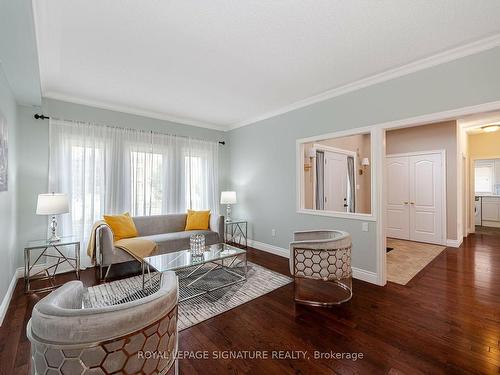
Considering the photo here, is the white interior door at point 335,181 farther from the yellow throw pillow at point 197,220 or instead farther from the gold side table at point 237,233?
the yellow throw pillow at point 197,220

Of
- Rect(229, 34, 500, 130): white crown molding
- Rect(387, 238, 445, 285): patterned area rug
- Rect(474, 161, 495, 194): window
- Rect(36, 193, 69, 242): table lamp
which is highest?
Rect(229, 34, 500, 130): white crown molding

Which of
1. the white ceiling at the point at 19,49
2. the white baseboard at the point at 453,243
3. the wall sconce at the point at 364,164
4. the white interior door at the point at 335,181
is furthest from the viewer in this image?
the wall sconce at the point at 364,164

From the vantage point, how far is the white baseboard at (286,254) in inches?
125

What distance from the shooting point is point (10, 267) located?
9.46 feet

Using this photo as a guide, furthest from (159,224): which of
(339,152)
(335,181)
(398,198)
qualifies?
(398,198)

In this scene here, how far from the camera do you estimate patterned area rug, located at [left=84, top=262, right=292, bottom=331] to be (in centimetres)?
246

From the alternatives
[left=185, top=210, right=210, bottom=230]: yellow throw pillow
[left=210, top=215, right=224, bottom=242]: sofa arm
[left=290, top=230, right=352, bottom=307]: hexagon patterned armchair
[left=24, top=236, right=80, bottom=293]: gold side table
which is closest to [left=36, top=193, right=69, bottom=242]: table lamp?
[left=24, top=236, right=80, bottom=293]: gold side table

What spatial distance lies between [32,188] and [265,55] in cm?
376

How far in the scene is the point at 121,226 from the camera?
3.75m

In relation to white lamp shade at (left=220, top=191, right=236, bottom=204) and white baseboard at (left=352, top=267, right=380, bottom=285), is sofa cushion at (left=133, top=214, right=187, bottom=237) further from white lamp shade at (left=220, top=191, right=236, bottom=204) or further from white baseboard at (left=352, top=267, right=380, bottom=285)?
white baseboard at (left=352, top=267, right=380, bottom=285)

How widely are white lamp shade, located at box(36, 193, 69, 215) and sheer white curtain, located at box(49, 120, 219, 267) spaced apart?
2.16 feet

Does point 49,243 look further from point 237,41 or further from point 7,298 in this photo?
point 237,41

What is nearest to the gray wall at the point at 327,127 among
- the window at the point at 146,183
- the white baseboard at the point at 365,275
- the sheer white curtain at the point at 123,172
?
the white baseboard at the point at 365,275

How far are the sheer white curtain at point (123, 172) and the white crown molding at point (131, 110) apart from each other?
37 centimetres
